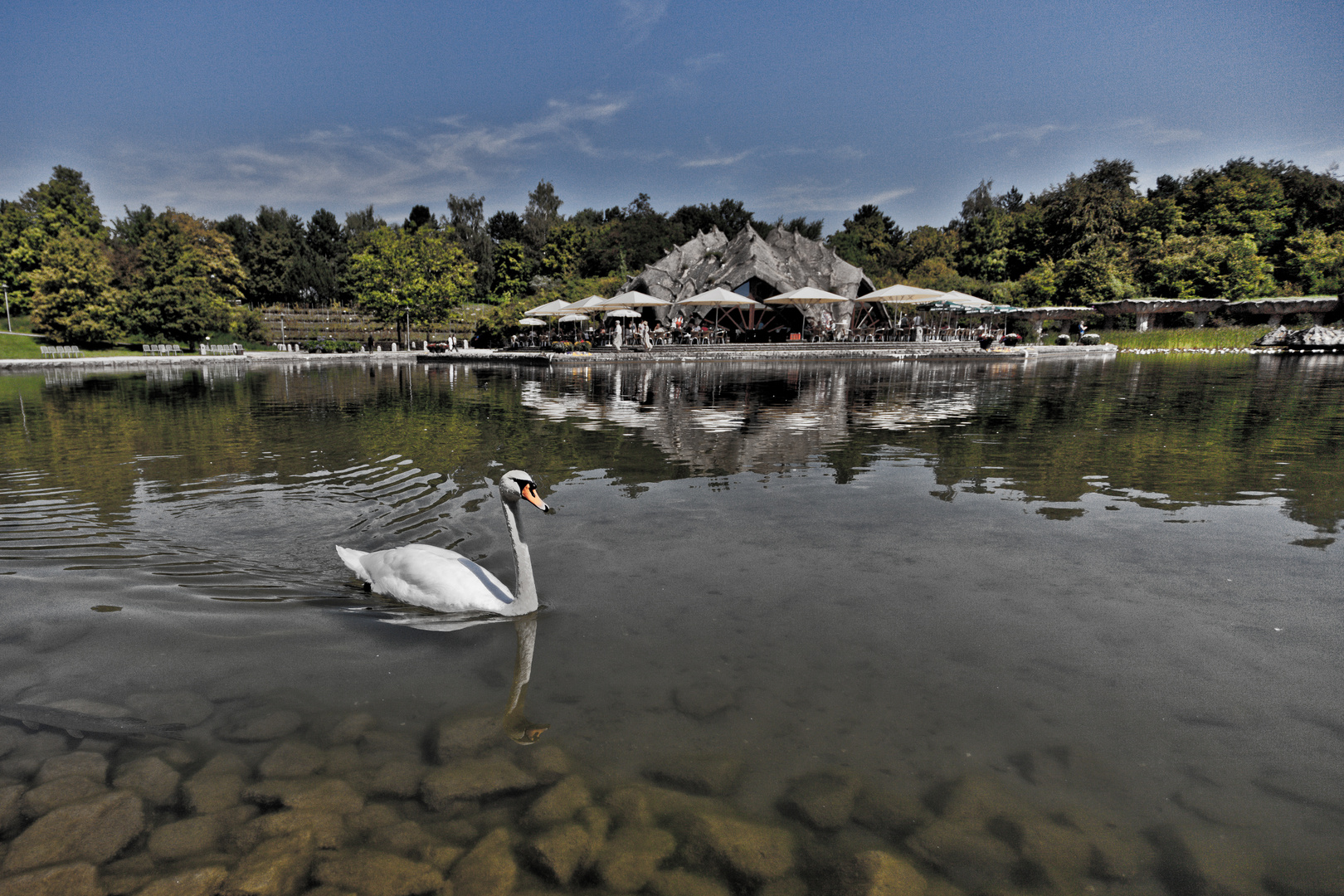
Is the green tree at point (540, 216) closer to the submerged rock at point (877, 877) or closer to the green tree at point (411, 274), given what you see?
the green tree at point (411, 274)

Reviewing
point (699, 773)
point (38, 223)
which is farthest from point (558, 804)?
point (38, 223)

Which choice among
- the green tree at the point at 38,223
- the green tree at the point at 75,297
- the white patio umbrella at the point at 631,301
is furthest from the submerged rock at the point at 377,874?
the green tree at the point at 38,223

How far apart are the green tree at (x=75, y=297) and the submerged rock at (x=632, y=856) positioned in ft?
170

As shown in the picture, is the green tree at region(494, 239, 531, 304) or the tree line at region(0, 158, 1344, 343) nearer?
the tree line at region(0, 158, 1344, 343)

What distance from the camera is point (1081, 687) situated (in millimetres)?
3646

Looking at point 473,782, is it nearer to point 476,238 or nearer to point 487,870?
point 487,870

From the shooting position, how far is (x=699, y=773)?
299 cm

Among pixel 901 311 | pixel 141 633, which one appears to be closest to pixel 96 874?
pixel 141 633

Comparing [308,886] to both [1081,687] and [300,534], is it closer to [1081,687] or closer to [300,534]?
[1081,687]

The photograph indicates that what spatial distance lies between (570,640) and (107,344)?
53.1 m

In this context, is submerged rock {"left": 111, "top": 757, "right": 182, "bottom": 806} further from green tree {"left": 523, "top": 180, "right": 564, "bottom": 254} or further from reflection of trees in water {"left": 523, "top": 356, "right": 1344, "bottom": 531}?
green tree {"left": 523, "top": 180, "right": 564, "bottom": 254}

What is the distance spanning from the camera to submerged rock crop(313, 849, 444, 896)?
2.41 m

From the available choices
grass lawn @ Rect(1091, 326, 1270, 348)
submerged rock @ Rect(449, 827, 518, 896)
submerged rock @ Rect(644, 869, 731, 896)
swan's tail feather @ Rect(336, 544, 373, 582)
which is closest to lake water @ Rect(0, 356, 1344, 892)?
swan's tail feather @ Rect(336, 544, 373, 582)

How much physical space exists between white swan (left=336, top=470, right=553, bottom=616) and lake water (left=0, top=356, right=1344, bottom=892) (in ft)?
0.63
